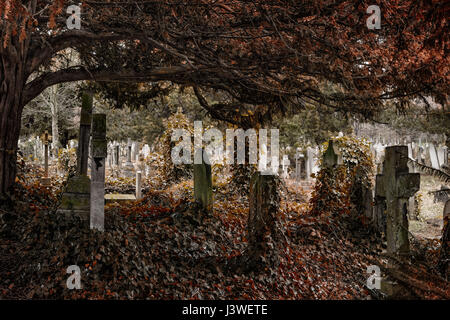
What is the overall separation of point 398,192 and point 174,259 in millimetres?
3386

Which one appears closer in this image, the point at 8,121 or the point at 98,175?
the point at 98,175

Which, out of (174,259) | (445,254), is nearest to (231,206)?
(174,259)

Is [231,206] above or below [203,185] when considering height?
below

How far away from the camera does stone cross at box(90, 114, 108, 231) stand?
5.77 m

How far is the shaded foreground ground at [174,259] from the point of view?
4773mm

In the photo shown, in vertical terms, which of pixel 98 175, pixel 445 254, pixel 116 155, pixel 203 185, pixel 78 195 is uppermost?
pixel 116 155

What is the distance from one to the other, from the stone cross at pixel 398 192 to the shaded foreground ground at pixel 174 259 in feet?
1.24

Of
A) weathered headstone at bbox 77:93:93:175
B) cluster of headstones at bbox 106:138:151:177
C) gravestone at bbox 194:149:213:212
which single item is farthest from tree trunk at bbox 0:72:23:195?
cluster of headstones at bbox 106:138:151:177

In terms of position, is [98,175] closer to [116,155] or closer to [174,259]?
[174,259]

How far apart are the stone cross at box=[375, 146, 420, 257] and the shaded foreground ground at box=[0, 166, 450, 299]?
1.24 feet

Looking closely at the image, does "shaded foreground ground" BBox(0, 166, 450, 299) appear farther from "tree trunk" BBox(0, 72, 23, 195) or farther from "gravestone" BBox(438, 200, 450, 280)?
"tree trunk" BBox(0, 72, 23, 195)

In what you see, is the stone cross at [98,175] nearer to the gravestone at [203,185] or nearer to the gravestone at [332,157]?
the gravestone at [203,185]

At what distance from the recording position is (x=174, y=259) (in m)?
5.89

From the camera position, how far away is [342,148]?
31.7 ft
